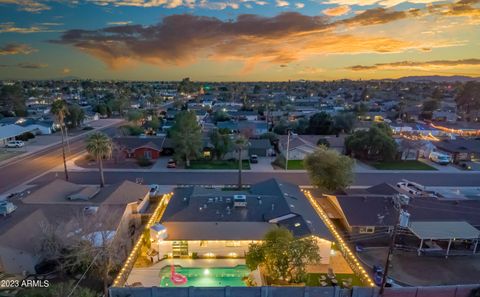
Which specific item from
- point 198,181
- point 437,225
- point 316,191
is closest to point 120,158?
point 198,181

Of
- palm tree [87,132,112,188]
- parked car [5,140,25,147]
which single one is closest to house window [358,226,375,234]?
palm tree [87,132,112,188]

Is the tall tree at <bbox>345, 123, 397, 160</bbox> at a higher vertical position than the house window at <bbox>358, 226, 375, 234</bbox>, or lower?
higher

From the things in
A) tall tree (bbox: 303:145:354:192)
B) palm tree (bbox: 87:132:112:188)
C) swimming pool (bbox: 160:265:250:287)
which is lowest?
swimming pool (bbox: 160:265:250:287)

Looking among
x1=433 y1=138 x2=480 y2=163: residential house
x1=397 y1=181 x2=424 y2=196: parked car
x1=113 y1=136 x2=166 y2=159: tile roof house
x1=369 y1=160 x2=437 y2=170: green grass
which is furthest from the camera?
x1=433 y1=138 x2=480 y2=163: residential house

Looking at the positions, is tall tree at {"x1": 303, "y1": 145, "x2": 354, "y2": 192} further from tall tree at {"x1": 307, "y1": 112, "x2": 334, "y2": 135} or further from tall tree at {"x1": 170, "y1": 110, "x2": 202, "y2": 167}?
tall tree at {"x1": 307, "y1": 112, "x2": 334, "y2": 135}

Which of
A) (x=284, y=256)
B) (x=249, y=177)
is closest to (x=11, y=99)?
(x=249, y=177)

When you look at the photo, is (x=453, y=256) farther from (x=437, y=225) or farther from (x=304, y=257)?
(x=304, y=257)

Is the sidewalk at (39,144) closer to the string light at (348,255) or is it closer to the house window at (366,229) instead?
the string light at (348,255)
